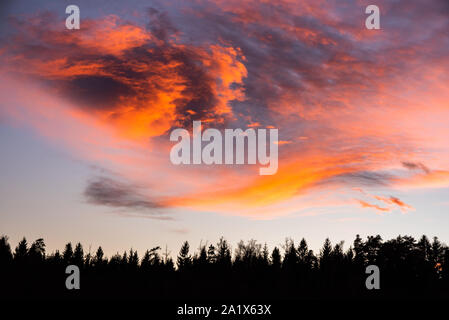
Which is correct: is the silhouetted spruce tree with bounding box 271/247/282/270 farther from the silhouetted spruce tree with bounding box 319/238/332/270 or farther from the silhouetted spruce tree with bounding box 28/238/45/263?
the silhouetted spruce tree with bounding box 28/238/45/263

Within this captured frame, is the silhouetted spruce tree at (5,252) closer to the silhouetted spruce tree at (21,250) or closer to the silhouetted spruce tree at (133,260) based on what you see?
the silhouetted spruce tree at (21,250)

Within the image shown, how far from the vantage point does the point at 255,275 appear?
14138cm

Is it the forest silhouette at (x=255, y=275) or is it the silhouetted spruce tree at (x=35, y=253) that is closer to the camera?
the forest silhouette at (x=255, y=275)

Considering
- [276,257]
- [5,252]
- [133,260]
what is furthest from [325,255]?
[5,252]

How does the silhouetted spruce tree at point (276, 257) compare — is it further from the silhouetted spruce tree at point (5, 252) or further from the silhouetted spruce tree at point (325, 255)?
the silhouetted spruce tree at point (5, 252)

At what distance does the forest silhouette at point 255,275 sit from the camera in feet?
396

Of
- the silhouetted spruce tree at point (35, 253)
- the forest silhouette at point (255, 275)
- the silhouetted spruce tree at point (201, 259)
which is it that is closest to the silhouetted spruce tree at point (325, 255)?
the forest silhouette at point (255, 275)

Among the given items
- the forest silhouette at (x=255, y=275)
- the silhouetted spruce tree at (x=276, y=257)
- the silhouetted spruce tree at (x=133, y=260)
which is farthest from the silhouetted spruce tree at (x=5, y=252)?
the silhouetted spruce tree at (x=276, y=257)

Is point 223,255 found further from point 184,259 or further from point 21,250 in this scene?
point 21,250

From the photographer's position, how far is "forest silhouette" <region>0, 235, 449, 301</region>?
121 m

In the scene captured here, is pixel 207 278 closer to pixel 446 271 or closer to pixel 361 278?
pixel 361 278

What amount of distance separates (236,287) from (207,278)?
55.8ft

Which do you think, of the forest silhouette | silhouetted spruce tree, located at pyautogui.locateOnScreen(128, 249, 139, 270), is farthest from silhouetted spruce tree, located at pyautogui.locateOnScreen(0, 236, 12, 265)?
silhouetted spruce tree, located at pyautogui.locateOnScreen(128, 249, 139, 270)
